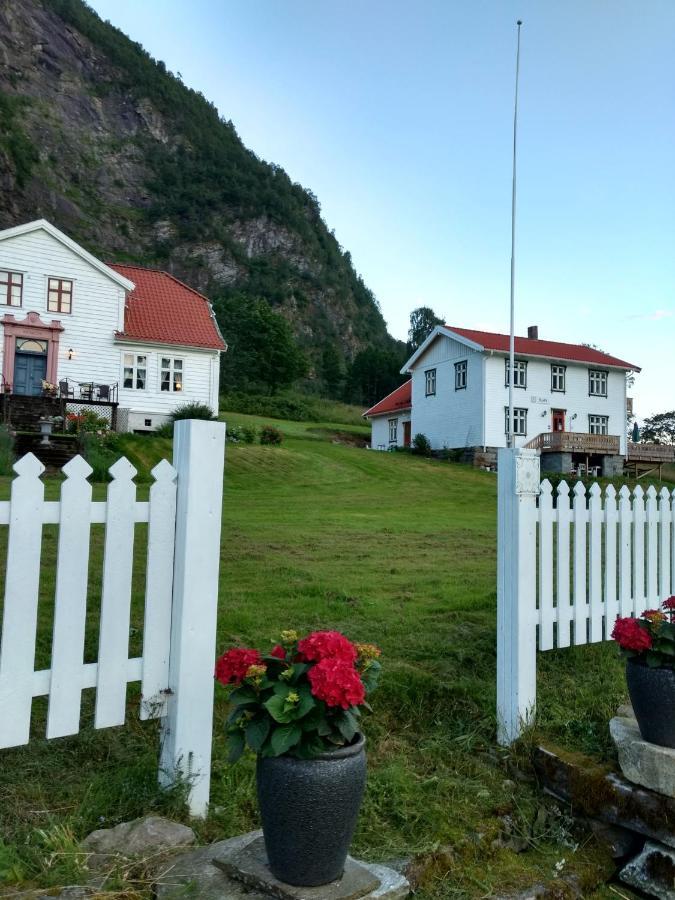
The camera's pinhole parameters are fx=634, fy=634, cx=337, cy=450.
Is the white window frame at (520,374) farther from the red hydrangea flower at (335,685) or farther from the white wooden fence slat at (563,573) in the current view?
the red hydrangea flower at (335,685)

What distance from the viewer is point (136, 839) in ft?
7.44

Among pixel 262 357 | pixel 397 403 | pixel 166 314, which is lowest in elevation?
pixel 397 403

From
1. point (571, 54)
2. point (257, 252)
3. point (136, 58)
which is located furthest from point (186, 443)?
point (136, 58)

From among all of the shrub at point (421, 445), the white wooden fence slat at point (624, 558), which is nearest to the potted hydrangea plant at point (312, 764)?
the white wooden fence slat at point (624, 558)

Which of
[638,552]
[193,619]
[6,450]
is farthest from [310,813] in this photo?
[6,450]

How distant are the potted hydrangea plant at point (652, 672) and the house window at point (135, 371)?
2293cm

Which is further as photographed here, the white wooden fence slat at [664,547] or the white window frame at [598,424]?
the white window frame at [598,424]

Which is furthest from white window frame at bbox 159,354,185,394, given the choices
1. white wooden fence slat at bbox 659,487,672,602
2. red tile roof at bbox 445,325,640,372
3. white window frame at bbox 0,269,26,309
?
white wooden fence slat at bbox 659,487,672,602

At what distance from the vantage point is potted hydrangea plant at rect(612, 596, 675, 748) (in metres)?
2.91

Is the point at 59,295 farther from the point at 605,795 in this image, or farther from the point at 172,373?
the point at 605,795

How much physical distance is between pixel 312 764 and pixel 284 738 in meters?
0.12

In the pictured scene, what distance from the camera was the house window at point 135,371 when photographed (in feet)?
78.0

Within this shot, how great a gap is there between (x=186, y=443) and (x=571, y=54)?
16687 millimetres

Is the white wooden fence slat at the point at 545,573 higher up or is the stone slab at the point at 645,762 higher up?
the white wooden fence slat at the point at 545,573
